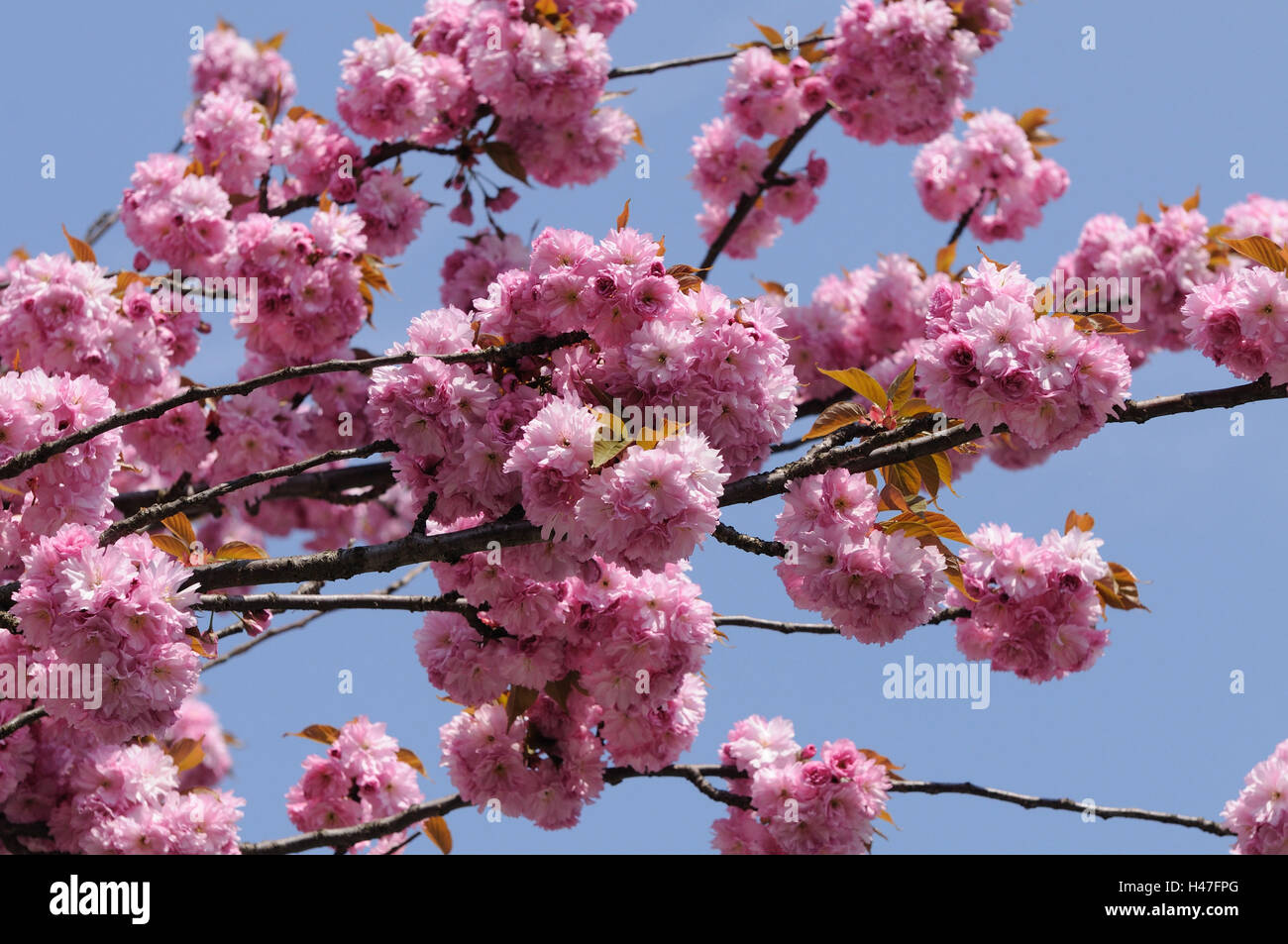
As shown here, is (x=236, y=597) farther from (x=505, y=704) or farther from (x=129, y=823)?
(x=129, y=823)

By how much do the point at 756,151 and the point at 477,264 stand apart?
2.12 meters

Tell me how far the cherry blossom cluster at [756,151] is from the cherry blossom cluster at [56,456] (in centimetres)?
441

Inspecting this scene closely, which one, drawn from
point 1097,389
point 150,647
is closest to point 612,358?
point 1097,389

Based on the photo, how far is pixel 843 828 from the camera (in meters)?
3.98

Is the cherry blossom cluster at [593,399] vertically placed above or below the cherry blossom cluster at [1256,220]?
below

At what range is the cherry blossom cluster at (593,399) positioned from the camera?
2.44 metres

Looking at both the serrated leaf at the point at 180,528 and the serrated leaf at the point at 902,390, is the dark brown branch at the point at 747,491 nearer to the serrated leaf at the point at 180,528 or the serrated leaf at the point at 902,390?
the serrated leaf at the point at 902,390

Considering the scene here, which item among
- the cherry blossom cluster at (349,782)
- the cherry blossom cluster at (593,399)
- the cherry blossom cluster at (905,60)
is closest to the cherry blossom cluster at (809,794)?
the cherry blossom cluster at (349,782)

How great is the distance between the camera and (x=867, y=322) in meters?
6.95

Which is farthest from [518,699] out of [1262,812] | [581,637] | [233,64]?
[233,64]

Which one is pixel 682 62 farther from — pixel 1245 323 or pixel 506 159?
pixel 1245 323

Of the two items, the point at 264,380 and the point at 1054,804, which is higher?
the point at 264,380

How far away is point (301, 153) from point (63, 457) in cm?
290
